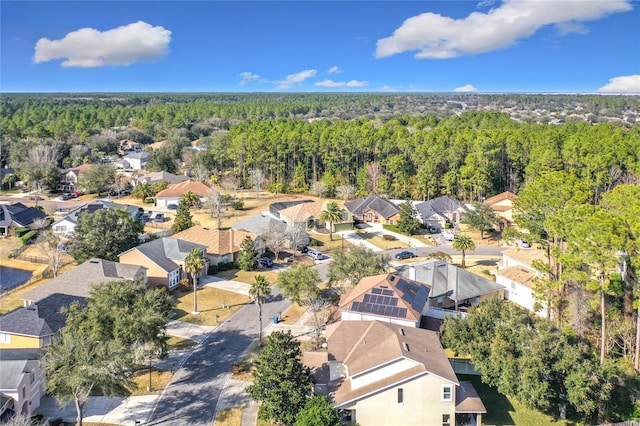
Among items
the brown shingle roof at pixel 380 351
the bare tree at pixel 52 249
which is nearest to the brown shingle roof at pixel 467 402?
the brown shingle roof at pixel 380 351

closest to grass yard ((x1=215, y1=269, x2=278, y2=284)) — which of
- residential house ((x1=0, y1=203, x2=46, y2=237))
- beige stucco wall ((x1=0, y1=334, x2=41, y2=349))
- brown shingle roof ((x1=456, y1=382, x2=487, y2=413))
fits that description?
beige stucco wall ((x1=0, y1=334, x2=41, y2=349))

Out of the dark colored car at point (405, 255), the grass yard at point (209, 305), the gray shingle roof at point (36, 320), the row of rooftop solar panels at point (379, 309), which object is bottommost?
the grass yard at point (209, 305)

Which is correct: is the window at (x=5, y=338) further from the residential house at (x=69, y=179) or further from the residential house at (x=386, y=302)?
the residential house at (x=69, y=179)

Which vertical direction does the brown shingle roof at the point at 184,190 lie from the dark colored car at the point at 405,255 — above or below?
above

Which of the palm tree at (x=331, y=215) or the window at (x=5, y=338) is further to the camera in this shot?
the palm tree at (x=331, y=215)

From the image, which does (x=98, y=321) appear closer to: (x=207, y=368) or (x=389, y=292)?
(x=207, y=368)

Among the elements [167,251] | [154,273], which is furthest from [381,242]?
[154,273]
